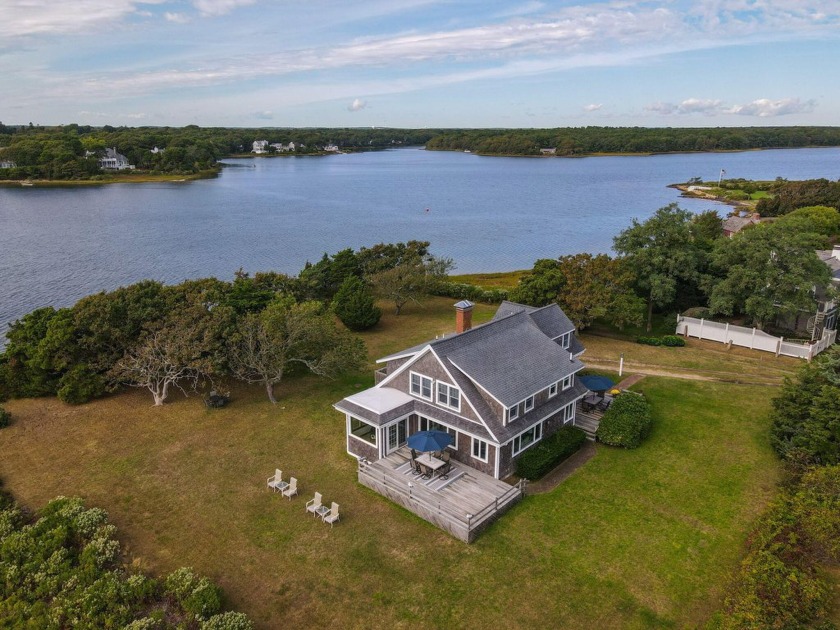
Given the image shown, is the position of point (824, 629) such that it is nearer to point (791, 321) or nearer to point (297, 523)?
point (297, 523)

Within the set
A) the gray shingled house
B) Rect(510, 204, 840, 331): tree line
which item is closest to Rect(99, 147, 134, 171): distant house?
Rect(510, 204, 840, 331): tree line

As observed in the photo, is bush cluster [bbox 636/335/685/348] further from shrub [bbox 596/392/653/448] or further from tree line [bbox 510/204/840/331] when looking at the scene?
shrub [bbox 596/392/653/448]

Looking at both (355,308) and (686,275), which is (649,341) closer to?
(686,275)

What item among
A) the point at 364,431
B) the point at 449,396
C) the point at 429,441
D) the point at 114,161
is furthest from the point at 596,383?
the point at 114,161

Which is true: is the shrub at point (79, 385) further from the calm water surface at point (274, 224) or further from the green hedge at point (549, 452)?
the calm water surface at point (274, 224)

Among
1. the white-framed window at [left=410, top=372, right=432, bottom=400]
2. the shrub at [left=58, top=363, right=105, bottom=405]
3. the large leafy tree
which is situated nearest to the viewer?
the white-framed window at [left=410, top=372, right=432, bottom=400]

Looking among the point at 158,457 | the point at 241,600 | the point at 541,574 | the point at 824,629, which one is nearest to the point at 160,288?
the point at 158,457
